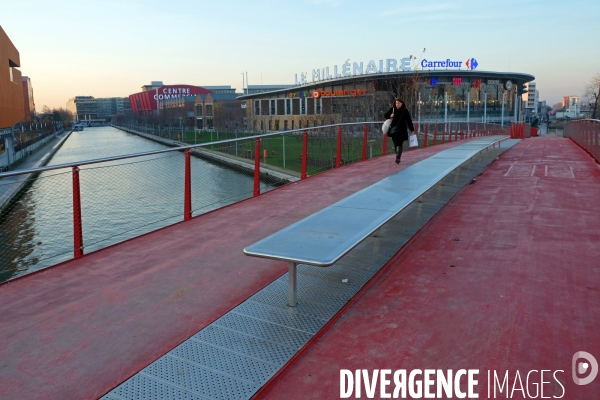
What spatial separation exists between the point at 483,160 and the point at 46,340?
A: 1258cm

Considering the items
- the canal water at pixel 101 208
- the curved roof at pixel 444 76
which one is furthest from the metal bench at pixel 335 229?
the curved roof at pixel 444 76

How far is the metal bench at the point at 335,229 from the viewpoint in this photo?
3.80 m

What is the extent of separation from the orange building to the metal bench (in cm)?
3974

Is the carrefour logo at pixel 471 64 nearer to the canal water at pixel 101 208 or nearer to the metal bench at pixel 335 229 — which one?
the canal water at pixel 101 208

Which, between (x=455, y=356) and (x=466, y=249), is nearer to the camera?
(x=455, y=356)

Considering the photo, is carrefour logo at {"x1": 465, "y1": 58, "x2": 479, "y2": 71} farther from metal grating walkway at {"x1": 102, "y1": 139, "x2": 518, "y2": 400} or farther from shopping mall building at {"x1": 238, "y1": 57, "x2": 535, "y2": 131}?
metal grating walkway at {"x1": 102, "y1": 139, "x2": 518, "y2": 400}

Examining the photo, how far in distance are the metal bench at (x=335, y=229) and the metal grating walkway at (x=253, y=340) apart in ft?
0.95

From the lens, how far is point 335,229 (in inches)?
178

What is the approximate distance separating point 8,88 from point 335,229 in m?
46.4

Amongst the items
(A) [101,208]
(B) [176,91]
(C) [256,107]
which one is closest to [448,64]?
(C) [256,107]

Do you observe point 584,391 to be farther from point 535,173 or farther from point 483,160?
point 483,160

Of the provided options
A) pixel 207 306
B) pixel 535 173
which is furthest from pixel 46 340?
pixel 535 173

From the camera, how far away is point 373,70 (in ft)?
218

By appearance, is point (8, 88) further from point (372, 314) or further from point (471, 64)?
point (471, 64)
